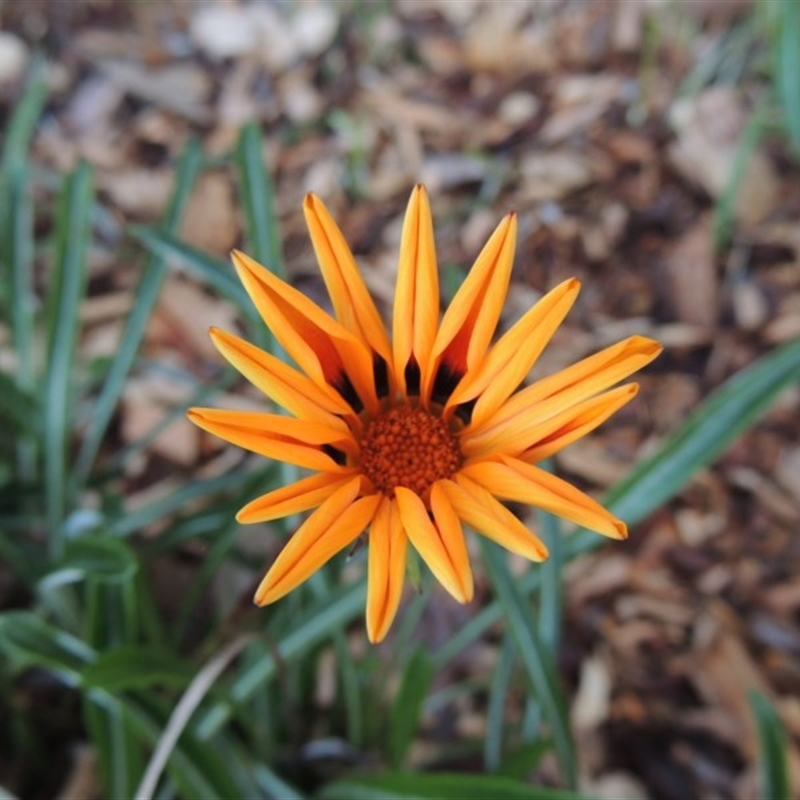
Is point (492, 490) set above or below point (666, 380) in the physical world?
below

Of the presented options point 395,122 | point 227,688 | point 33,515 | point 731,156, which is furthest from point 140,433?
point 731,156

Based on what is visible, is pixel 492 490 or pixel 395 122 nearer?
pixel 492 490

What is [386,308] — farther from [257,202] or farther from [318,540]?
[318,540]

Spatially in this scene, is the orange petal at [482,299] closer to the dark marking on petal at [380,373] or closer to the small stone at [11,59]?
the dark marking on petal at [380,373]

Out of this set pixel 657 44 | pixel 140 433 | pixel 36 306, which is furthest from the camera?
pixel 657 44

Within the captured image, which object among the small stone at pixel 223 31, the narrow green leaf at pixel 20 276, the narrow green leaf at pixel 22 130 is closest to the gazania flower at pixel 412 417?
the narrow green leaf at pixel 20 276

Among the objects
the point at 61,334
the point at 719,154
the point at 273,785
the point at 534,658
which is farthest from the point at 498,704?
the point at 719,154

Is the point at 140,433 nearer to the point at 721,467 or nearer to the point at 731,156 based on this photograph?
the point at 721,467

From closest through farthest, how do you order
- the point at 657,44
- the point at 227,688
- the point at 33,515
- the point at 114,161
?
the point at 227,688 < the point at 33,515 < the point at 114,161 < the point at 657,44
